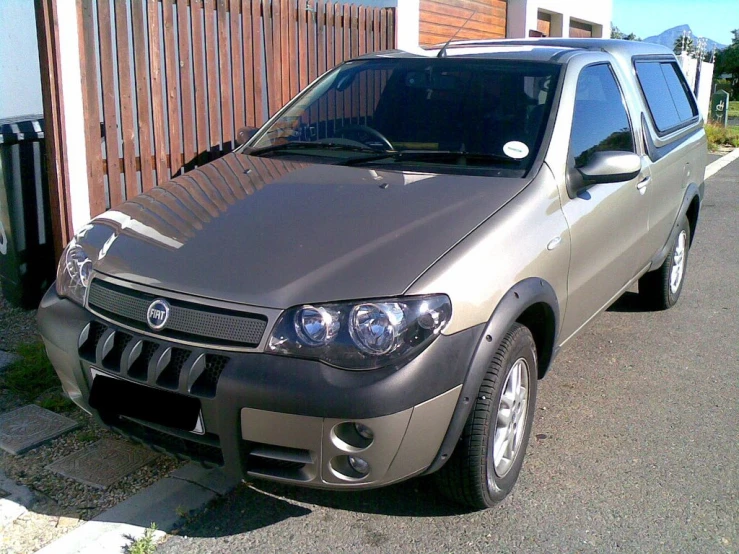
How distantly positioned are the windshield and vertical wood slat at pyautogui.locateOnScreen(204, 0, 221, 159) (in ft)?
5.58

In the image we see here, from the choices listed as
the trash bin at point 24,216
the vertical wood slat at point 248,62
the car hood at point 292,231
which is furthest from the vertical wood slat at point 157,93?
the car hood at point 292,231

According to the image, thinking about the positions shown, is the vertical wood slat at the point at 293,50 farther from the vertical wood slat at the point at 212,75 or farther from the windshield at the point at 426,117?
the windshield at the point at 426,117

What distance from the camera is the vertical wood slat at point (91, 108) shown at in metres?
4.92

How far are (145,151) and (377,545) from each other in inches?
137

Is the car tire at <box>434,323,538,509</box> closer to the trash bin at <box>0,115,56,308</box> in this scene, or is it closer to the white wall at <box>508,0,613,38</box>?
the trash bin at <box>0,115,56,308</box>

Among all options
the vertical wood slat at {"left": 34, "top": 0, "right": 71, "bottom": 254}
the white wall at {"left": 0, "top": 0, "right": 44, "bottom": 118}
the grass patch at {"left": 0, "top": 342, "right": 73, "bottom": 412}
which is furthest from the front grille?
the white wall at {"left": 0, "top": 0, "right": 44, "bottom": 118}

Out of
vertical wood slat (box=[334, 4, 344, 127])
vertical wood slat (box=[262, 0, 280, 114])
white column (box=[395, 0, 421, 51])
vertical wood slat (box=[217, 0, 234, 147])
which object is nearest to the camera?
vertical wood slat (box=[217, 0, 234, 147])

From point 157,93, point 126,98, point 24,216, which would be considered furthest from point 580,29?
point 24,216

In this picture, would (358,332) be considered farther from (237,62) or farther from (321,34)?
(321,34)

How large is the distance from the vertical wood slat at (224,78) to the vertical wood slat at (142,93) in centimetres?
71

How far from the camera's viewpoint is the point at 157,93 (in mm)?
5469

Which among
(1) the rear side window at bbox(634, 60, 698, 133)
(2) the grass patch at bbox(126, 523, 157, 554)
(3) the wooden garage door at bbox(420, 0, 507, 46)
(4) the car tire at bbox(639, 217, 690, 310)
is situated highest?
(3) the wooden garage door at bbox(420, 0, 507, 46)

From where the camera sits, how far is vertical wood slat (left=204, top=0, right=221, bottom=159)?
5.75 metres

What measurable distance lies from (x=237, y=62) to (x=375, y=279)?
3992 mm
